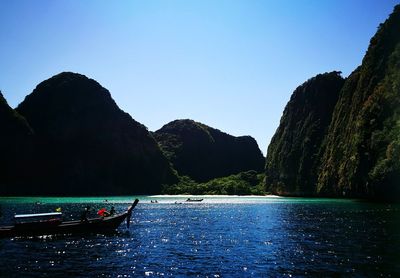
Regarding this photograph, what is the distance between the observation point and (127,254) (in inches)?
1353

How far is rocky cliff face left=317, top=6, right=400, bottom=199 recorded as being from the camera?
110 m

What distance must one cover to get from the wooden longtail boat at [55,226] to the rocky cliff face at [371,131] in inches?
3155

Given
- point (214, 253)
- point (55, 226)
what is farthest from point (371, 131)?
point (214, 253)

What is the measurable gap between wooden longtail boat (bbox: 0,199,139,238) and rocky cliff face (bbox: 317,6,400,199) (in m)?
80.1

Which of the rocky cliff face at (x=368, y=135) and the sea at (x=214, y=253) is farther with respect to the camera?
the rocky cliff face at (x=368, y=135)

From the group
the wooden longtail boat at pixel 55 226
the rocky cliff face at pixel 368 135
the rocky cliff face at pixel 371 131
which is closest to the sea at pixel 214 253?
the wooden longtail boat at pixel 55 226

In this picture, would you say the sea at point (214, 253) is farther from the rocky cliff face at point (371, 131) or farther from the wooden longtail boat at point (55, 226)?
the rocky cliff face at point (371, 131)

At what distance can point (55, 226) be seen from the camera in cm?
4719

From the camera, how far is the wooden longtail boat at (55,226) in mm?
45250

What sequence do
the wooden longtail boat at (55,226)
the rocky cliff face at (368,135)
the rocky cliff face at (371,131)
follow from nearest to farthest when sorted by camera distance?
the wooden longtail boat at (55,226) → the rocky cliff face at (371,131) → the rocky cliff face at (368,135)

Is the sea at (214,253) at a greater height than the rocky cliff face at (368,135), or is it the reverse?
the rocky cliff face at (368,135)

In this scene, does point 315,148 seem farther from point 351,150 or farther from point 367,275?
point 367,275

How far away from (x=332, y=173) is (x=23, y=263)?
455ft

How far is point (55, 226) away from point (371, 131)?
351 feet
